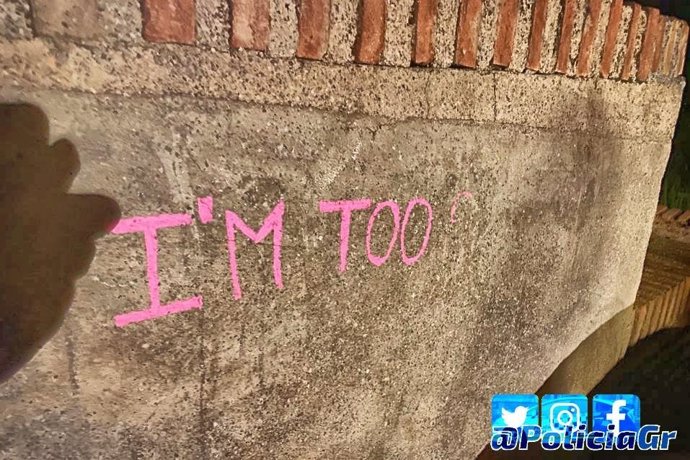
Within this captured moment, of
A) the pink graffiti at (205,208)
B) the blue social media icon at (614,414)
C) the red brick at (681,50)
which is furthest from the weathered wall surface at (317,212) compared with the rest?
the blue social media icon at (614,414)

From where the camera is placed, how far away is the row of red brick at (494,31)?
1148 mm

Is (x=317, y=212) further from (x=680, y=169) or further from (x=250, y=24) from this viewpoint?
(x=680, y=169)

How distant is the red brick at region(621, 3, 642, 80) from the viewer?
6.89 ft

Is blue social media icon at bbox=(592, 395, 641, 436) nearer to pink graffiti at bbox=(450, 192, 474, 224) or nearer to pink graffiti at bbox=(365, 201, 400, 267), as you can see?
pink graffiti at bbox=(450, 192, 474, 224)

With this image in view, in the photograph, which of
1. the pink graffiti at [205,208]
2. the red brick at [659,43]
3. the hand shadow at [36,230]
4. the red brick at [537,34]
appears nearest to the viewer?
the hand shadow at [36,230]

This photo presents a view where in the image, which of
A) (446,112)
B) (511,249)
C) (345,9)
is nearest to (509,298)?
(511,249)

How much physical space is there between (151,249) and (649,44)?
214 centimetres

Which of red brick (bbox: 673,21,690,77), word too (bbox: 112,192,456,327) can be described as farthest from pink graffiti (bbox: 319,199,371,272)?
red brick (bbox: 673,21,690,77)

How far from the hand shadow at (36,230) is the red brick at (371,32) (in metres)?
0.71

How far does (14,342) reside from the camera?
1066 millimetres

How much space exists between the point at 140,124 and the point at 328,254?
611 mm

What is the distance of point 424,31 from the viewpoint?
4.87 feet

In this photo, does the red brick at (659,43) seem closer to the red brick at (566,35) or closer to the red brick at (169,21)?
the red brick at (566,35)

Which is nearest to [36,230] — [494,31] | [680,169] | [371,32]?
[371,32]
